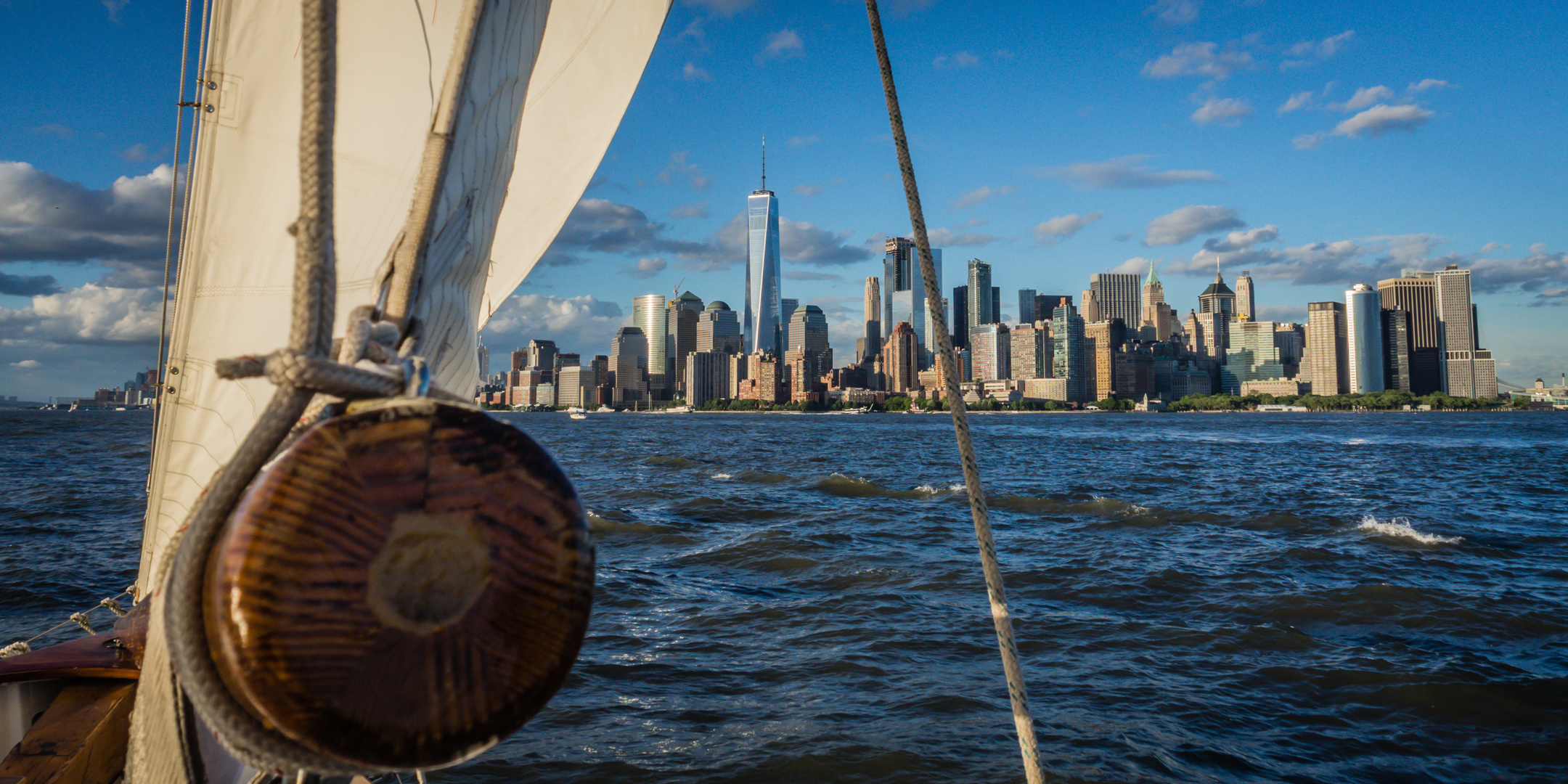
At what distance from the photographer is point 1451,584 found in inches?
424

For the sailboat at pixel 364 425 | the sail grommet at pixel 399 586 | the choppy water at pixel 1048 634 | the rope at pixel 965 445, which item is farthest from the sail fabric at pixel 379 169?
the choppy water at pixel 1048 634

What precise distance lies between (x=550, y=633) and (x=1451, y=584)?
13.8 m

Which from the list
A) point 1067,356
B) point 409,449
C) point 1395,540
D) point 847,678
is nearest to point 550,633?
point 409,449

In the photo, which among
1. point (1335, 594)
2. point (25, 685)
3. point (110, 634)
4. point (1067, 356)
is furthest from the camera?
point (1067, 356)

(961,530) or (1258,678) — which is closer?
(1258,678)

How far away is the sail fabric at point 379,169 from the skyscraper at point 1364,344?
536 ft

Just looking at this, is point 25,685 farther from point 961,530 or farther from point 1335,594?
point 961,530

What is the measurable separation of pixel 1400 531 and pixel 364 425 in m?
18.7

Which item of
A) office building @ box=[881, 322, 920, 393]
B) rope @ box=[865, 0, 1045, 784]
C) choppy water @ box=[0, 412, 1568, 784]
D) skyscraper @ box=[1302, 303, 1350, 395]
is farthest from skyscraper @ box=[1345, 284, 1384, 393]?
rope @ box=[865, 0, 1045, 784]

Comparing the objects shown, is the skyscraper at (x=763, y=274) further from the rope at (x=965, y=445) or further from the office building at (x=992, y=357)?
the rope at (x=965, y=445)

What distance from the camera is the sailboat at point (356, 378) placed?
89 centimetres

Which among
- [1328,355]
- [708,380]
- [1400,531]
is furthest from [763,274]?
[1400,531]

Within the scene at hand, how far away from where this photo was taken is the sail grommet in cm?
86

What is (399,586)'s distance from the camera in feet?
2.94
